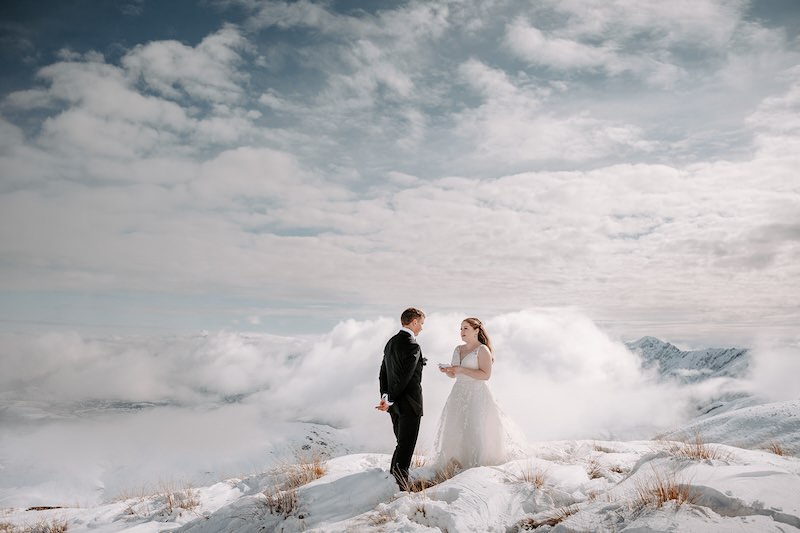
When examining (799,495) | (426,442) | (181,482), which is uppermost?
(799,495)

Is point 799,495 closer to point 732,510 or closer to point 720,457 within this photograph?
point 732,510

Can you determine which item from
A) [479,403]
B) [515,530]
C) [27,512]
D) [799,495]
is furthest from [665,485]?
[27,512]

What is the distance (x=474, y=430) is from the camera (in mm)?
8453

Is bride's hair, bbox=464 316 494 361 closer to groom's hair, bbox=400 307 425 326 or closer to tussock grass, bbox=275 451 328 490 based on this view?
groom's hair, bbox=400 307 425 326

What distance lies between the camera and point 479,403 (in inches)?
339

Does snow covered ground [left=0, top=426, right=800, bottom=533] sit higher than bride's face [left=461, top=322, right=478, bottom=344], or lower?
lower

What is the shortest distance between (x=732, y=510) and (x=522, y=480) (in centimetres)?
290

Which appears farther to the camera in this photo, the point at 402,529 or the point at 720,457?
the point at 720,457

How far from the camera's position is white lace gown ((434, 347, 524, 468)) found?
835cm

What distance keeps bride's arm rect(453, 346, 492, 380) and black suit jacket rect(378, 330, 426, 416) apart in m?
1.15

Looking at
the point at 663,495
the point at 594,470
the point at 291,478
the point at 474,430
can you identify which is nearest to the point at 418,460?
the point at 474,430

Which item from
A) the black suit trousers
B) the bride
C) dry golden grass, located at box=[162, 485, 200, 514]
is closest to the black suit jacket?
the black suit trousers

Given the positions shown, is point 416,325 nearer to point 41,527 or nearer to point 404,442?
point 404,442

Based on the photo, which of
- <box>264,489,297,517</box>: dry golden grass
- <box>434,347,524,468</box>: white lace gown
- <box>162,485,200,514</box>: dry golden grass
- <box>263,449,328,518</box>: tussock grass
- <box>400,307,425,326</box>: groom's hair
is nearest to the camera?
<box>264,489,297,517</box>: dry golden grass
